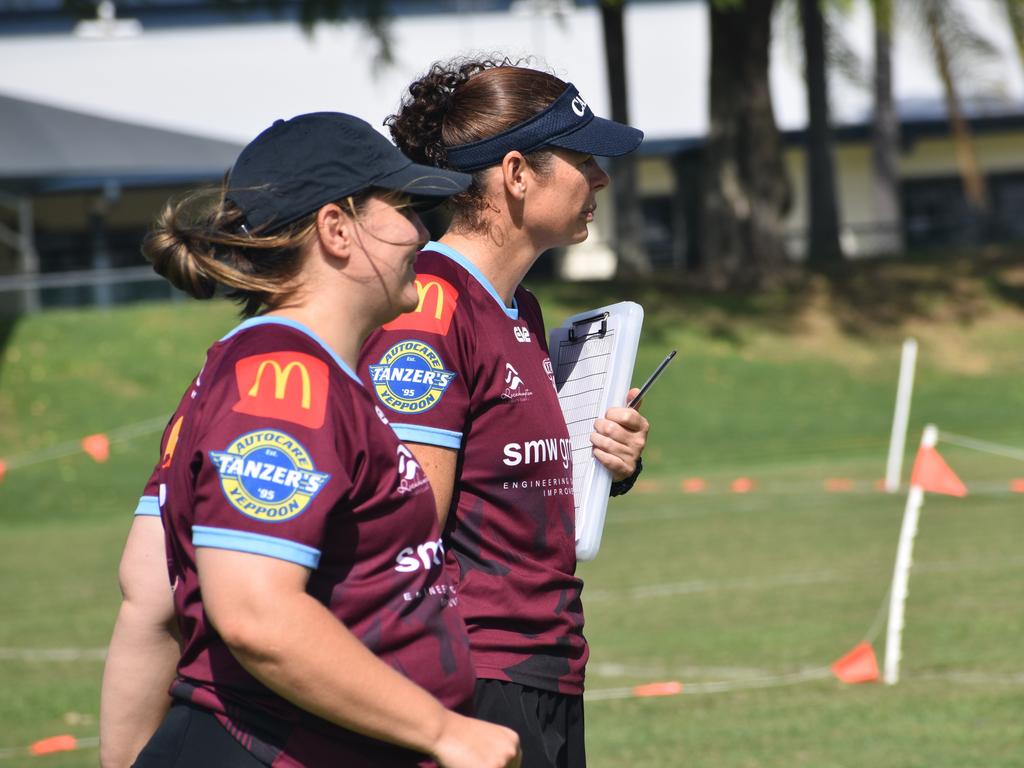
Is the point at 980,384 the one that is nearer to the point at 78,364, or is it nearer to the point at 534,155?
the point at 78,364

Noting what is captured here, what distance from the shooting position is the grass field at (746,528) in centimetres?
691

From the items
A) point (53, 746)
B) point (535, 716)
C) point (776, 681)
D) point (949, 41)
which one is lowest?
point (949, 41)

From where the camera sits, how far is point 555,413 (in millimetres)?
3141

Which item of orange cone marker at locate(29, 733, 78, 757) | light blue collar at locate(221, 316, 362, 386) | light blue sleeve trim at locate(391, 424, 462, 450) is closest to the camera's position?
light blue collar at locate(221, 316, 362, 386)

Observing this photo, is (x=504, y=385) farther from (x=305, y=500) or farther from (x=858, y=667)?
(x=858, y=667)

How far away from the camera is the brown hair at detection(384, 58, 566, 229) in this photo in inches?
127

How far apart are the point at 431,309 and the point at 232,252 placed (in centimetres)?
57

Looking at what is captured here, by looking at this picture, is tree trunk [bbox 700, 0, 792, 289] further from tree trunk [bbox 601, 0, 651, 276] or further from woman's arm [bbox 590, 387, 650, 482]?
woman's arm [bbox 590, 387, 650, 482]

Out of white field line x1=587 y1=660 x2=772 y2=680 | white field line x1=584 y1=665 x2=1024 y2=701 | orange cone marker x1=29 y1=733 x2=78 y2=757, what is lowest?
white field line x1=587 y1=660 x2=772 y2=680

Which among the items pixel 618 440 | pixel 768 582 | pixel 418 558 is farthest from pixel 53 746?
pixel 768 582

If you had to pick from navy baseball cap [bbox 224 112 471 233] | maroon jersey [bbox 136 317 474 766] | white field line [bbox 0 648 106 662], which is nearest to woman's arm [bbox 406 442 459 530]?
maroon jersey [bbox 136 317 474 766]

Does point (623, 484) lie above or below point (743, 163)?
above

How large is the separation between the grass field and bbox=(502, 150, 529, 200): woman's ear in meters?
3.54

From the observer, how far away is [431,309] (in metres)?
2.95
